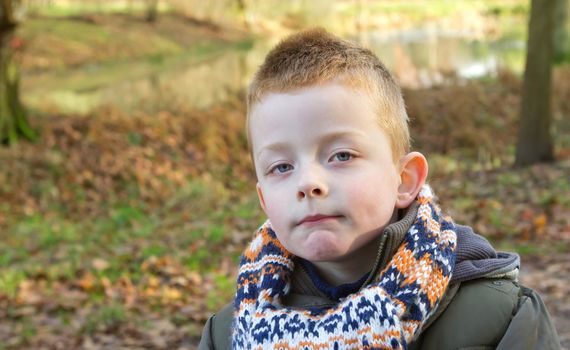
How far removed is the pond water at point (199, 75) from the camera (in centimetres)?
1619

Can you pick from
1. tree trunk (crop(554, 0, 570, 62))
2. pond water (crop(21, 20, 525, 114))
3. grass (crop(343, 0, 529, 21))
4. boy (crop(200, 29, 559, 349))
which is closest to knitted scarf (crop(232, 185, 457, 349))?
boy (crop(200, 29, 559, 349))

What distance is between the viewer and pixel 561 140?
13789 mm

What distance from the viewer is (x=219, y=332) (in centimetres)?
245

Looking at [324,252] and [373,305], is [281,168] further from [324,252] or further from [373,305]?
[373,305]

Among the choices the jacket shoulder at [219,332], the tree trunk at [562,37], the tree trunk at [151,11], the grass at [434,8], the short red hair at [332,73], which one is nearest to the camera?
the short red hair at [332,73]

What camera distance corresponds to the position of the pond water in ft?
53.1

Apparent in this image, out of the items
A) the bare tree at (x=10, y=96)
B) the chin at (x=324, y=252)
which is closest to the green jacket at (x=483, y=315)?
the chin at (x=324, y=252)

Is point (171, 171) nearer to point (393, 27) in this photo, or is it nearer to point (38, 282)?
point (38, 282)

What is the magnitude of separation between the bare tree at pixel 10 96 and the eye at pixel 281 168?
435 inches

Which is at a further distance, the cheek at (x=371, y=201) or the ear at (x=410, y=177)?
the ear at (x=410, y=177)

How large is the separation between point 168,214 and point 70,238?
192cm

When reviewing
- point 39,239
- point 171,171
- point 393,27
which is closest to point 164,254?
point 39,239

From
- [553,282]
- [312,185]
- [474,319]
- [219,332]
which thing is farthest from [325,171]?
[553,282]

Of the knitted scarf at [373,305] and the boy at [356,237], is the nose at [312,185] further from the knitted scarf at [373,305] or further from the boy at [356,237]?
the knitted scarf at [373,305]
